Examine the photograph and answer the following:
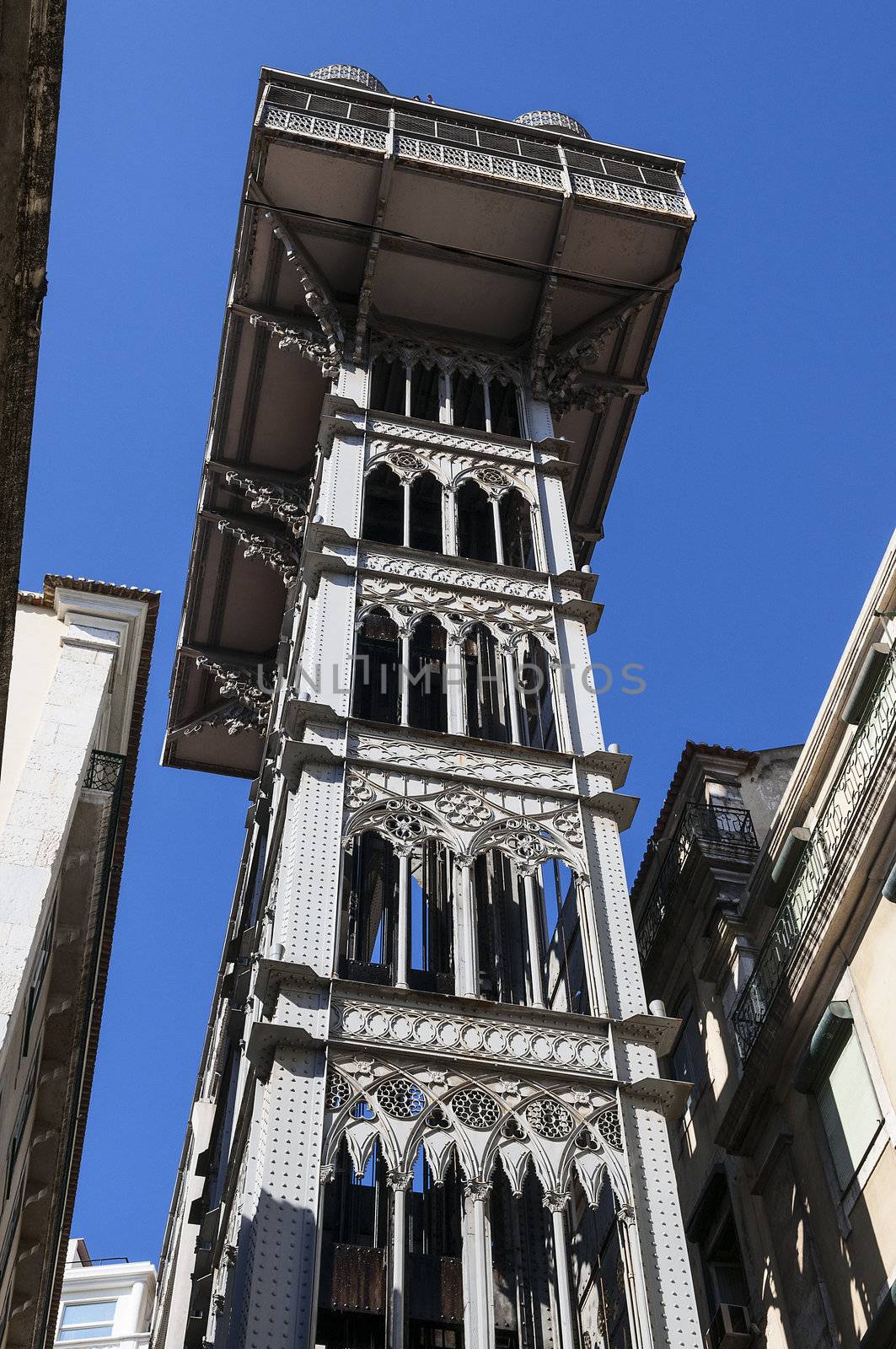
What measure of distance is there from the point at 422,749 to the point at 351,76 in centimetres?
1598

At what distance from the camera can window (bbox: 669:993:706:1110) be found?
63.5 ft

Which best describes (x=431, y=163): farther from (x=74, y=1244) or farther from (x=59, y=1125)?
(x=74, y=1244)

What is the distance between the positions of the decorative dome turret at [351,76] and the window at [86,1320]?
41697mm

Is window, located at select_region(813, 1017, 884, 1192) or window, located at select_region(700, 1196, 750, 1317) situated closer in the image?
window, located at select_region(813, 1017, 884, 1192)

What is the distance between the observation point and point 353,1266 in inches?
516

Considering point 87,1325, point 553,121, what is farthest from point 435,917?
point 87,1325

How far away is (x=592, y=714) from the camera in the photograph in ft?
58.7

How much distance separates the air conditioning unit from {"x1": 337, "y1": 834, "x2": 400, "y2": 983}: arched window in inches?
204

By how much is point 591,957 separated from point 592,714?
394 centimetres

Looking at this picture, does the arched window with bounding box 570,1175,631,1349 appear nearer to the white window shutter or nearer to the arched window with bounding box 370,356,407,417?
the white window shutter

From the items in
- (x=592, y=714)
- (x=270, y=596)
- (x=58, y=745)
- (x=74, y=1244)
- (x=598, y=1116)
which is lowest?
(x=598, y=1116)

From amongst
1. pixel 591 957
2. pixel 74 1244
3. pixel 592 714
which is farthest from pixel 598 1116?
pixel 74 1244

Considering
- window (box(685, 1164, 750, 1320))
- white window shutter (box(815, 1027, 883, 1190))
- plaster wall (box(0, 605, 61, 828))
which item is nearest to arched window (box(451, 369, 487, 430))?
plaster wall (box(0, 605, 61, 828))

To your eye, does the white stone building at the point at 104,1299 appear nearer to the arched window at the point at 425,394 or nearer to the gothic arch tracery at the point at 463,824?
the arched window at the point at 425,394
